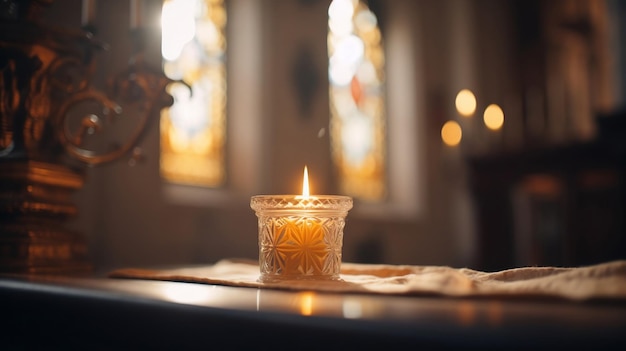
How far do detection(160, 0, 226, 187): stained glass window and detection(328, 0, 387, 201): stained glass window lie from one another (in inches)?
42.5

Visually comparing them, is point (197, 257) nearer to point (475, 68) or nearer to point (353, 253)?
point (353, 253)

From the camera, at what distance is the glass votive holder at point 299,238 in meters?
0.82

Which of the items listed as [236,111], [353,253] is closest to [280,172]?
[236,111]

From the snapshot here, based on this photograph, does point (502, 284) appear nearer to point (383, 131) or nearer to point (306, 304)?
point (306, 304)

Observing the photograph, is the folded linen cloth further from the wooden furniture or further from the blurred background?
the wooden furniture

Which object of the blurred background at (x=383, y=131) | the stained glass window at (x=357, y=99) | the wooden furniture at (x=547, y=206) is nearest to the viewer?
the blurred background at (x=383, y=131)

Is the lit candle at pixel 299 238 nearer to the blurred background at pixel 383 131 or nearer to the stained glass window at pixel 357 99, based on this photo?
the blurred background at pixel 383 131

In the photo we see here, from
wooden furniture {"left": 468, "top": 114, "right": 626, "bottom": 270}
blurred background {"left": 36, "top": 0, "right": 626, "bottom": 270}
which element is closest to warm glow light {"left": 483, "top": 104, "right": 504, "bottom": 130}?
blurred background {"left": 36, "top": 0, "right": 626, "bottom": 270}

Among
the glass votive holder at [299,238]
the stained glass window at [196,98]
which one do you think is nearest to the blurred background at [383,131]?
the stained glass window at [196,98]

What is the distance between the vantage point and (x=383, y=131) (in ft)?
18.8

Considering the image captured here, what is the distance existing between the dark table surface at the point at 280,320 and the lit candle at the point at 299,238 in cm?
10

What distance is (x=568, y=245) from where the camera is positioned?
14.6 feet

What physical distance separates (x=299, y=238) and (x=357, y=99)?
445 cm

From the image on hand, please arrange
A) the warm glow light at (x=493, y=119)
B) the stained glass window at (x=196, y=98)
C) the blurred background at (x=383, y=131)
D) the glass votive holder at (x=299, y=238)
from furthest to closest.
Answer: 1. the warm glow light at (x=493, y=119)
2. the stained glass window at (x=196, y=98)
3. the blurred background at (x=383, y=131)
4. the glass votive holder at (x=299, y=238)
